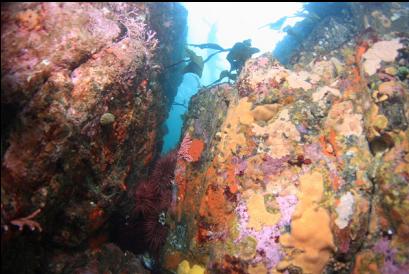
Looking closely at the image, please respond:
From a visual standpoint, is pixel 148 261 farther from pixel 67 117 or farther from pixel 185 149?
pixel 67 117

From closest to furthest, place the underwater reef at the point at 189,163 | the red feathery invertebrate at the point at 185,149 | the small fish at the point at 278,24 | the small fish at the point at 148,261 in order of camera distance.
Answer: the underwater reef at the point at 189,163, the small fish at the point at 148,261, the red feathery invertebrate at the point at 185,149, the small fish at the point at 278,24

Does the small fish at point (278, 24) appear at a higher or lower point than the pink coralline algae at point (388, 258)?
higher

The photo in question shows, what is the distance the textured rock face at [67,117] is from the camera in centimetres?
338

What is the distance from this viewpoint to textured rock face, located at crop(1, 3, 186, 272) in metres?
3.38

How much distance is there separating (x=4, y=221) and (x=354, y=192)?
14.0 feet

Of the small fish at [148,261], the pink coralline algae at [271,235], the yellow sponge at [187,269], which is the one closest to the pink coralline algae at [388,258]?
the pink coralline algae at [271,235]

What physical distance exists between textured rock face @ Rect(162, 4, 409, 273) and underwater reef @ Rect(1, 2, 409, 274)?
0.02 metres

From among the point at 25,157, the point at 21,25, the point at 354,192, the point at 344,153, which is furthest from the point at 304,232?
the point at 21,25

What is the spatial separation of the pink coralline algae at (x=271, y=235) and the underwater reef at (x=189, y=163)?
0.04ft

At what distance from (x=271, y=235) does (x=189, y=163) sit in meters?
2.39

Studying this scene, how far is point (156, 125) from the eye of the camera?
248 inches

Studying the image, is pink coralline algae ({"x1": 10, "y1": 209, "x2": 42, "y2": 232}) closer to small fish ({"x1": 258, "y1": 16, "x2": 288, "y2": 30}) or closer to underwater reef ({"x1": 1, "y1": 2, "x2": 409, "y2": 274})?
underwater reef ({"x1": 1, "y1": 2, "x2": 409, "y2": 274})

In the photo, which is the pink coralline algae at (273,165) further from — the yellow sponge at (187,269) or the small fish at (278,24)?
the small fish at (278,24)

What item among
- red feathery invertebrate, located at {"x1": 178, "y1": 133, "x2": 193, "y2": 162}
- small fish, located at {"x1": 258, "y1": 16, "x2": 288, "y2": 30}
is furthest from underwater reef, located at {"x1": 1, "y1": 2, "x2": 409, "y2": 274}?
small fish, located at {"x1": 258, "y1": 16, "x2": 288, "y2": 30}
